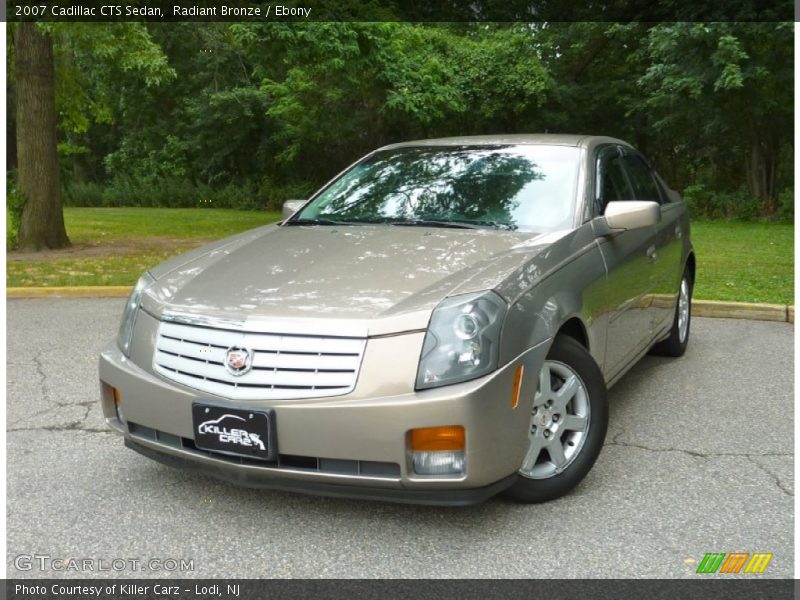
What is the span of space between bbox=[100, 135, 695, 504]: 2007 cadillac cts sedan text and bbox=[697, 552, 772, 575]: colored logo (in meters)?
0.68

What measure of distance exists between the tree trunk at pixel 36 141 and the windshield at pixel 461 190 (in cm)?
941

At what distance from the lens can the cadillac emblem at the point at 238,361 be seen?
123 inches

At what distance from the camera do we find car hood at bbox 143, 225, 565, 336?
315 centimetres

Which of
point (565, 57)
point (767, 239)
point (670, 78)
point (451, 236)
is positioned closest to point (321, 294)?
point (451, 236)

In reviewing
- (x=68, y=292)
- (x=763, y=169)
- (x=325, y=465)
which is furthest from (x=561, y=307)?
(x=763, y=169)

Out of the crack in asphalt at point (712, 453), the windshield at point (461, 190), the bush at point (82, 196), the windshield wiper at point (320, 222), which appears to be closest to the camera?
the crack in asphalt at point (712, 453)

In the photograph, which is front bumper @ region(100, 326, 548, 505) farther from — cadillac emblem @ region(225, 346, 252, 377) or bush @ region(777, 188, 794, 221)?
bush @ region(777, 188, 794, 221)

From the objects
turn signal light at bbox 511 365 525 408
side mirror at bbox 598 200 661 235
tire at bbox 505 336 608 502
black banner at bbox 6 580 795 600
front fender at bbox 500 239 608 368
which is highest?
side mirror at bbox 598 200 661 235

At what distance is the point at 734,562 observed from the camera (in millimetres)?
3061

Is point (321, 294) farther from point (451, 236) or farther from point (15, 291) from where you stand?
point (15, 291)

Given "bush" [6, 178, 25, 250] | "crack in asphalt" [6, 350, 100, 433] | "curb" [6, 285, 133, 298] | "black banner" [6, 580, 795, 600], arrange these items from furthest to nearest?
"bush" [6, 178, 25, 250]
"curb" [6, 285, 133, 298]
"crack in asphalt" [6, 350, 100, 433]
"black banner" [6, 580, 795, 600]

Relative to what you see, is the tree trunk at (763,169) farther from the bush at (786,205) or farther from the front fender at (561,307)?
the front fender at (561,307)

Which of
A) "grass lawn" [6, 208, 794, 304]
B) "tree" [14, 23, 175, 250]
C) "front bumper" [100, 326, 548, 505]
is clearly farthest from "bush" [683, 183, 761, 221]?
"front bumper" [100, 326, 548, 505]

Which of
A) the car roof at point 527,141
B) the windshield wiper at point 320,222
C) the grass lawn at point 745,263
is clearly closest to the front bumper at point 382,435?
the windshield wiper at point 320,222
